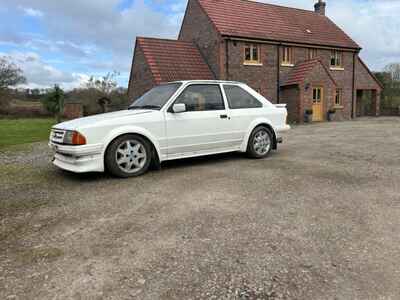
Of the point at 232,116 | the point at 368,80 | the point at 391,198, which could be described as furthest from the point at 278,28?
the point at 391,198

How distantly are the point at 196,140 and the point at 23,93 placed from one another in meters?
32.8

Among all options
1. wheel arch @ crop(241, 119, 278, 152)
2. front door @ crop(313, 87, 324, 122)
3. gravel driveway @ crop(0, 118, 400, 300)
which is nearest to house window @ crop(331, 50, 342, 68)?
front door @ crop(313, 87, 324, 122)

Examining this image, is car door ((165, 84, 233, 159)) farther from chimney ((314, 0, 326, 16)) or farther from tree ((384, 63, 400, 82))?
tree ((384, 63, 400, 82))

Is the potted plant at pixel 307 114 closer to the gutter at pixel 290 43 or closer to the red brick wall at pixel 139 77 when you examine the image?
the gutter at pixel 290 43

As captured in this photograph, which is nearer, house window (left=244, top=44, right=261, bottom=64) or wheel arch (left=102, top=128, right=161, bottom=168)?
wheel arch (left=102, top=128, right=161, bottom=168)

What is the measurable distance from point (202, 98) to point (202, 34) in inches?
622

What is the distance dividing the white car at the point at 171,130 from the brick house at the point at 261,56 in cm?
1147

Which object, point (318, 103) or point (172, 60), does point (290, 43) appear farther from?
point (172, 60)

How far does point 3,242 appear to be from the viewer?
3.09 metres

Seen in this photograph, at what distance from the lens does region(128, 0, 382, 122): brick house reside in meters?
19.2

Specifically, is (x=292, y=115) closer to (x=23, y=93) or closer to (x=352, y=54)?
(x=352, y=54)

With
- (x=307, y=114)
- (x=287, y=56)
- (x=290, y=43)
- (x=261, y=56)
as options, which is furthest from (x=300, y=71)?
(x=307, y=114)

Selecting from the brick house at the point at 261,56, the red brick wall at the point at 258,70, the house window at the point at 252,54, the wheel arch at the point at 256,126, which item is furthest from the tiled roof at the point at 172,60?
the wheel arch at the point at 256,126

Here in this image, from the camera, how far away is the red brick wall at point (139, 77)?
63.0ft
